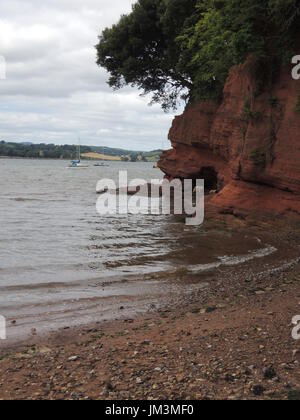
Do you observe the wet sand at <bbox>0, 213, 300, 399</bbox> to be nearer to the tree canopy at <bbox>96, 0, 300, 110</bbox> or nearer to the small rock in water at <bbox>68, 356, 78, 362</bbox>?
the small rock in water at <bbox>68, 356, 78, 362</bbox>

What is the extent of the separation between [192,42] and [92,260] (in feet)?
38.7

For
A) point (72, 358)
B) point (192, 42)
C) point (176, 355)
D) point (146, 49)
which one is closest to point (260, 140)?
point (192, 42)

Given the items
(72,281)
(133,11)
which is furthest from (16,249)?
(133,11)

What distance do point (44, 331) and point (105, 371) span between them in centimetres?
212

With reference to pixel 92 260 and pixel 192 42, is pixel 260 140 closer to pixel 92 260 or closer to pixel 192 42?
pixel 192 42

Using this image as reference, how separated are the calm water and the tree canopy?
22.4 feet

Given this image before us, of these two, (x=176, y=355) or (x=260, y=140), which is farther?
(x=260, y=140)

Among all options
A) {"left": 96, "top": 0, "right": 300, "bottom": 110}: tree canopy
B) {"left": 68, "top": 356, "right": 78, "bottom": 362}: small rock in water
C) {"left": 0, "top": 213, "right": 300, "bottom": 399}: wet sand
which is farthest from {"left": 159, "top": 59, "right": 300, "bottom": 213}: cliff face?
{"left": 68, "top": 356, "right": 78, "bottom": 362}: small rock in water

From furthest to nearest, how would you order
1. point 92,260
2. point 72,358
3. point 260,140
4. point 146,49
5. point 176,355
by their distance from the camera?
point 146,49 < point 260,140 < point 92,260 < point 72,358 < point 176,355

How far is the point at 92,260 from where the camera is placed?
12.1 meters

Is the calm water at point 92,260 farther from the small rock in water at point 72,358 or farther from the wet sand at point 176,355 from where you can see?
the small rock in water at point 72,358

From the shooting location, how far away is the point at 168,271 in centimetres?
1082

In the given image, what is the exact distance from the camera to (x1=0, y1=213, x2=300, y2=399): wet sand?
4434 mm
